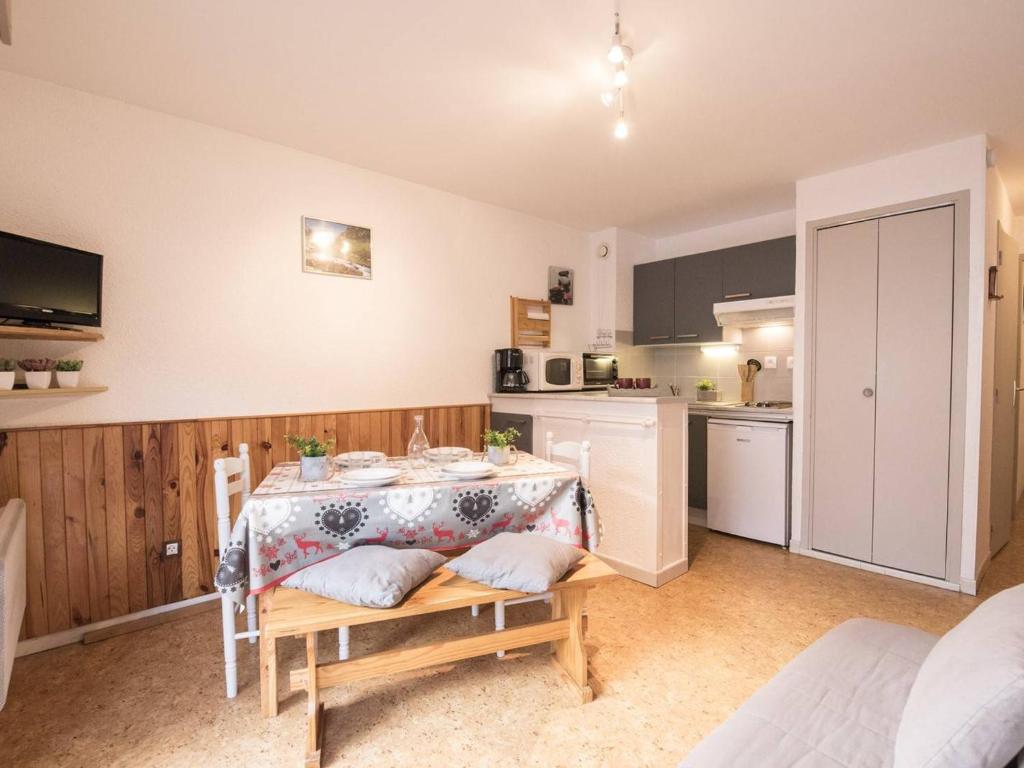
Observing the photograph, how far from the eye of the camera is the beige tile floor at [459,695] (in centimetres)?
158

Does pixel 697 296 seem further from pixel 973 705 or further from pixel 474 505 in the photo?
pixel 973 705

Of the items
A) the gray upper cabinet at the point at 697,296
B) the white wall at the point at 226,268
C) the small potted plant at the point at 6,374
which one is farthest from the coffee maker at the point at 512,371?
the small potted plant at the point at 6,374

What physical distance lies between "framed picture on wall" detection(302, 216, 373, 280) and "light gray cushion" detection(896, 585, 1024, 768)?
3.04 metres

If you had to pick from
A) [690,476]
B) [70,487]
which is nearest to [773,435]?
[690,476]

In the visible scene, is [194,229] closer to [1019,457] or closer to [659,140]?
[659,140]

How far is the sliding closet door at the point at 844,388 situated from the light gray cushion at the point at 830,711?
6.41ft

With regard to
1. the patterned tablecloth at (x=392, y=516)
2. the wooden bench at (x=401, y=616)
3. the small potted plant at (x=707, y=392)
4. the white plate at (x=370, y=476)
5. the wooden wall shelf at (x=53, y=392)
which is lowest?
the wooden bench at (x=401, y=616)

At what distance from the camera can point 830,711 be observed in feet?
3.53

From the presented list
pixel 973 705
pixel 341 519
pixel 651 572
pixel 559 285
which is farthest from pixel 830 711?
pixel 559 285

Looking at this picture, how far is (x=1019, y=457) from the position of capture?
420cm

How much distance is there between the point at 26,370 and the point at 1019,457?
266 inches

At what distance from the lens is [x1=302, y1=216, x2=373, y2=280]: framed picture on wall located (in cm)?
287

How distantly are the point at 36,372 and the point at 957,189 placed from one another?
455 centimetres

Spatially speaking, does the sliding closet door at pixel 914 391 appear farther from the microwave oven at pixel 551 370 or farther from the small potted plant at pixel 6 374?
the small potted plant at pixel 6 374
